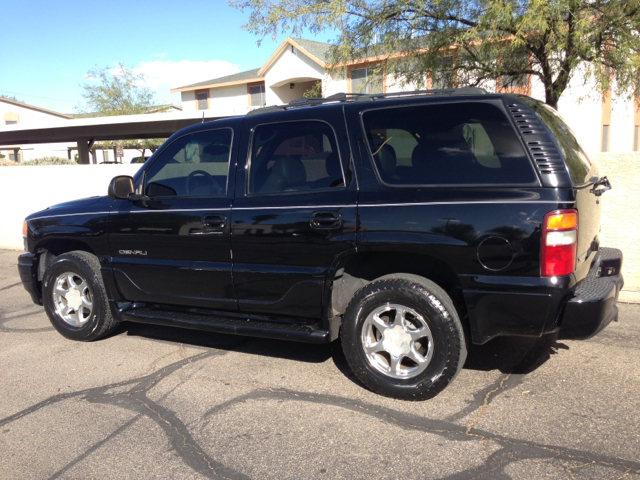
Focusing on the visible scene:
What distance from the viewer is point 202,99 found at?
45.0 metres

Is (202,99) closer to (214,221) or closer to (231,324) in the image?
(214,221)

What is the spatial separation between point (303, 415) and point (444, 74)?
851 centimetres

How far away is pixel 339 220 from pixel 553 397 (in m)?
1.85

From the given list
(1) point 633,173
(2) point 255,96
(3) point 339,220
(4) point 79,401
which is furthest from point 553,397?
(2) point 255,96

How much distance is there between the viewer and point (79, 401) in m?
3.79

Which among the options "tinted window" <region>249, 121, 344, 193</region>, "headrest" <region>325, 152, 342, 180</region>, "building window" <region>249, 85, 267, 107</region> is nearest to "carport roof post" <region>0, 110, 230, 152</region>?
"building window" <region>249, 85, 267, 107</region>

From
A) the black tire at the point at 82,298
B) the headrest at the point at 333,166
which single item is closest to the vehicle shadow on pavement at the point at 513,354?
the headrest at the point at 333,166

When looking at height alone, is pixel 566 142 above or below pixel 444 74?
below

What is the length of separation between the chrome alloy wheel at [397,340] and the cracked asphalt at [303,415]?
25cm

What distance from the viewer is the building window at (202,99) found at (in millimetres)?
44641

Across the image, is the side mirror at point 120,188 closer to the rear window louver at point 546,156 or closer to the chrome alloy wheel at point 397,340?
the chrome alloy wheel at point 397,340

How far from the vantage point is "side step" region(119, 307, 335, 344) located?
12.6 feet

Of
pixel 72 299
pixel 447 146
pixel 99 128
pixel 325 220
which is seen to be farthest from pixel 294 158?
pixel 99 128

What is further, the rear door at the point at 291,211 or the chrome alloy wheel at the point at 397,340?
the rear door at the point at 291,211
